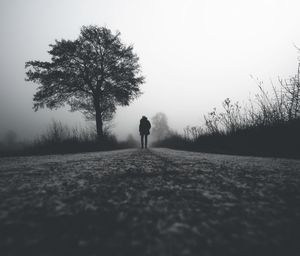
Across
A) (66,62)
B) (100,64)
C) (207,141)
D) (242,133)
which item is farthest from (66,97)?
(242,133)

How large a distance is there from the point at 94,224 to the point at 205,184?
722 millimetres

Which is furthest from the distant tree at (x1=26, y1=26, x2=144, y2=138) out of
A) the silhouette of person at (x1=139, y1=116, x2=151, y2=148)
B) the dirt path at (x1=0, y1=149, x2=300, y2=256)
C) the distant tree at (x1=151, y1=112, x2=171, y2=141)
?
the distant tree at (x1=151, y1=112, x2=171, y2=141)

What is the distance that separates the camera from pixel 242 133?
20.6ft

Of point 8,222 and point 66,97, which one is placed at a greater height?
point 66,97

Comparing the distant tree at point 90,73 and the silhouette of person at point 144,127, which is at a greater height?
the distant tree at point 90,73

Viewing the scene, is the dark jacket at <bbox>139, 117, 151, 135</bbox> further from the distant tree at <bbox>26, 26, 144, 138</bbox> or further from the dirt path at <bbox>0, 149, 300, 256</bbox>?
the dirt path at <bbox>0, 149, 300, 256</bbox>

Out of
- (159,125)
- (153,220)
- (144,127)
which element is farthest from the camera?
(159,125)

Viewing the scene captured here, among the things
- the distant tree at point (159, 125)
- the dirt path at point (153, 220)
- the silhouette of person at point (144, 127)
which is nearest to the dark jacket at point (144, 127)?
the silhouette of person at point (144, 127)

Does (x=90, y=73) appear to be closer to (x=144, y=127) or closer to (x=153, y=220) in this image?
(x=144, y=127)

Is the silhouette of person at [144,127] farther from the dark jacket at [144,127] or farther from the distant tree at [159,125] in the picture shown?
the distant tree at [159,125]

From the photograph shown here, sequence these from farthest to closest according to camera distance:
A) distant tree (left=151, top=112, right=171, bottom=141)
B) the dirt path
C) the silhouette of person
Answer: distant tree (left=151, top=112, right=171, bottom=141) → the silhouette of person → the dirt path

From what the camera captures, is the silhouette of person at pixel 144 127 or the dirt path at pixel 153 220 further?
the silhouette of person at pixel 144 127

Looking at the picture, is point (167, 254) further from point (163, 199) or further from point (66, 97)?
point (66, 97)

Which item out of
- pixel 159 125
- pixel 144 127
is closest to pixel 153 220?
pixel 144 127
